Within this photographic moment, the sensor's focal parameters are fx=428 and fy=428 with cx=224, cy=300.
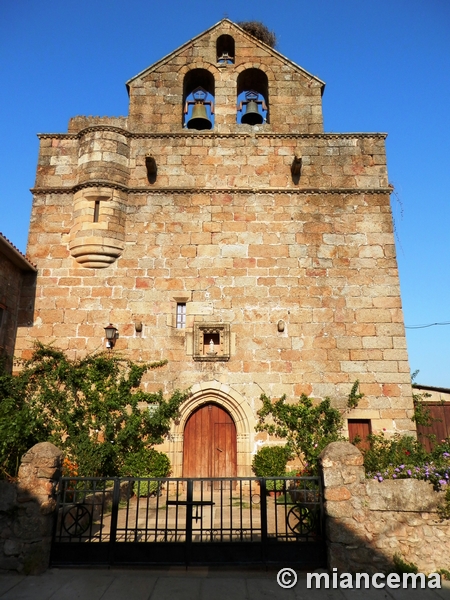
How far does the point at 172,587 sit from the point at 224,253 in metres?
7.30

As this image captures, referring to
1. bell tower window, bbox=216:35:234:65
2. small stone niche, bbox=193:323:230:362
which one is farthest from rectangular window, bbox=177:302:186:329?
bell tower window, bbox=216:35:234:65

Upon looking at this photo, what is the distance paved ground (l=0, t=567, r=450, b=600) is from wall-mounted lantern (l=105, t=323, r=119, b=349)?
530 centimetres

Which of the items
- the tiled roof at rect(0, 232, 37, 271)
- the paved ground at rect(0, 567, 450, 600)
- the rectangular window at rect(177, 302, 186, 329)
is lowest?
the paved ground at rect(0, 567, 450, 600)

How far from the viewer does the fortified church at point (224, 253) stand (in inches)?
381

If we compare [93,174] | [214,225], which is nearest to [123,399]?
[214,225]

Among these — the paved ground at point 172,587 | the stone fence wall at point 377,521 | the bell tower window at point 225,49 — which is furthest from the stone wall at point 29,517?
the bell tower window at point 225,49

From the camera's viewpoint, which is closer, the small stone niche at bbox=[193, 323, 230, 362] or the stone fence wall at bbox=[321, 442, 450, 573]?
the stone fence wall at bbox=[321, 442, 450, 573]

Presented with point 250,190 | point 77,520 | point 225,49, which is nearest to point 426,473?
point 77,520

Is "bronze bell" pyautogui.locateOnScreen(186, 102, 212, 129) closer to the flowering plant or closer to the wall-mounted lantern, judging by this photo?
the wall-mounted lantern

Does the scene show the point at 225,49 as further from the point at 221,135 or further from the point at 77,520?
the point at 77,520

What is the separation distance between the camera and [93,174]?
34.9ft

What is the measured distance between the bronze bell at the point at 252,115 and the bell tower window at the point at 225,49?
5.09 feet

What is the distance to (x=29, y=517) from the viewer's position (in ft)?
16.6

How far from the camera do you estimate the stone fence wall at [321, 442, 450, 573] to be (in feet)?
16.6
